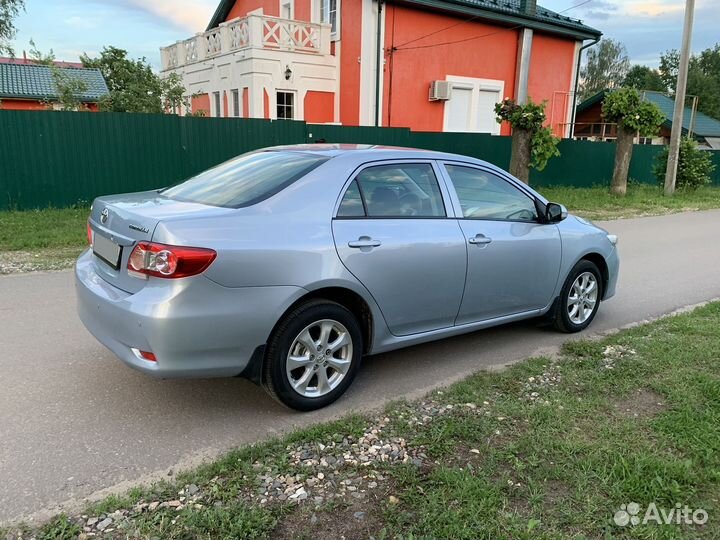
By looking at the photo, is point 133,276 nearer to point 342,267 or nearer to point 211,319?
point 211,319

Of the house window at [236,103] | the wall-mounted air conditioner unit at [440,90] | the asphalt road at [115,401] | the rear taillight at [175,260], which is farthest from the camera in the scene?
the house window at [236,103]

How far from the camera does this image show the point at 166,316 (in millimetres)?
3191

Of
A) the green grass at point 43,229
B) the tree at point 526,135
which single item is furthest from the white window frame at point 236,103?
the green grass at point 43,229

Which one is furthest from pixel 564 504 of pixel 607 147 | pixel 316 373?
pixel 607 147

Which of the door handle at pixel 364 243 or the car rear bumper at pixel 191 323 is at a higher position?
the door handle at pixel 364 243

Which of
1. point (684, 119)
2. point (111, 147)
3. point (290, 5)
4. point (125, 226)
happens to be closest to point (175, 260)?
point (125, 226)

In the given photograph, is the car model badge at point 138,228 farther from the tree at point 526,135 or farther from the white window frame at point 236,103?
the white window frame at point 236,103

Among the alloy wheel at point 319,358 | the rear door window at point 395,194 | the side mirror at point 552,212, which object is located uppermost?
the rear door window at point 395,194

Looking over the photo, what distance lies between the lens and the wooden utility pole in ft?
61.7

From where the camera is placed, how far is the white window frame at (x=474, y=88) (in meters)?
21.1

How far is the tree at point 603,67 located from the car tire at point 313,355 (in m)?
78.1

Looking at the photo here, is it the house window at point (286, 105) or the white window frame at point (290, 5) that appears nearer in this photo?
the house window at point (286, 105)

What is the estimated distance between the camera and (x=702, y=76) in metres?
71.0

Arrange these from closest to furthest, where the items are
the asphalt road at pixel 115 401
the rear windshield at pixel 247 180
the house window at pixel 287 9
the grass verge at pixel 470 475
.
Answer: the grass verge at pixel 470 475
the asphalt road at pixel 115 401
the rear windshield at pixel 247 180
the house window at pixel 287 9
